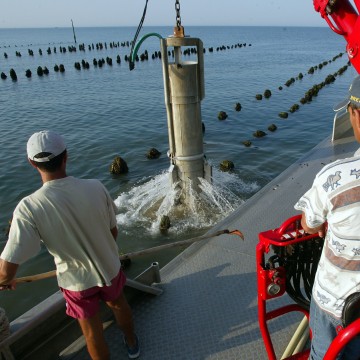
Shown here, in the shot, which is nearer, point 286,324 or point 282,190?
point 286,324

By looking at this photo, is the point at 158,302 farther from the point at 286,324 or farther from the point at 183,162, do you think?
the point at 183,162

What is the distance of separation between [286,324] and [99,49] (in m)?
82.6

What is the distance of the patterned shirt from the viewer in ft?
4.99

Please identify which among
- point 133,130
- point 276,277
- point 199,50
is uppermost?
point 199,50

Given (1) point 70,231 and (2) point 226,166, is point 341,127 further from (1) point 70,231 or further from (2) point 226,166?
(1) point 70,231

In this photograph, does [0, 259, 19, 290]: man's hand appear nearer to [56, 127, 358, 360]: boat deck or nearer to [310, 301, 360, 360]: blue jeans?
[56, 127, 358, 360]: boat deck

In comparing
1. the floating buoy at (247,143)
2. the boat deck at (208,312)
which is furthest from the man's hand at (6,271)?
the floating buoy at (247,143)

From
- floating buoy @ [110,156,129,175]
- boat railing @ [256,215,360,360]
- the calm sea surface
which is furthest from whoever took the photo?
floating buoy @ [110,156,129,175]

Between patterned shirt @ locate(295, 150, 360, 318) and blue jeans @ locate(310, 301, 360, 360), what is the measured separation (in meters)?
0.06

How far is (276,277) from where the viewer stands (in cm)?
219

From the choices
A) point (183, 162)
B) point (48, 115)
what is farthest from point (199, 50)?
point (48, 115)

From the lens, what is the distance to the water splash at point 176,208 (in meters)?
7.85

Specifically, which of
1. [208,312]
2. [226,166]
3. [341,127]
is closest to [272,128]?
[226,166]

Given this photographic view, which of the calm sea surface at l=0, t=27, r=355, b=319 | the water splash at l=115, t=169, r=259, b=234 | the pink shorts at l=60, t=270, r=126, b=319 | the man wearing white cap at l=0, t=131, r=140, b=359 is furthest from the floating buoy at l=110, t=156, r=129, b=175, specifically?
the pink shorts at l=60, t=270, r=126, b=319
